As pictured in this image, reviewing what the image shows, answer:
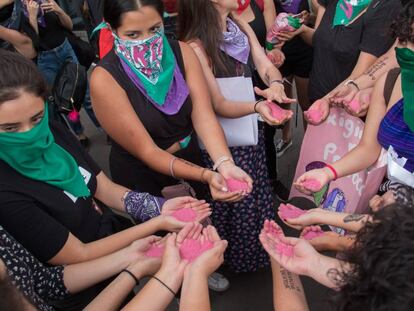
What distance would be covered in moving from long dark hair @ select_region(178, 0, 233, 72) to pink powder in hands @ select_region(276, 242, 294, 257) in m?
1.00

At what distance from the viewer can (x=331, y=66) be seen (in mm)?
2371

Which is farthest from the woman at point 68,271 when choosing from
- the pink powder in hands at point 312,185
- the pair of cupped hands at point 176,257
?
the pink powder in hands at point 312,185

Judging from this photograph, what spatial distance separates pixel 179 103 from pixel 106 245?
708 millimetres

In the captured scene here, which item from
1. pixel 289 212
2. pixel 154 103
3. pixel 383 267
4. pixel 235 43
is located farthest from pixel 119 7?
pixel 383 267

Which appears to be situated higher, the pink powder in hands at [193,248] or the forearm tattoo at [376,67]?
the forearm tattoo at [376,67]

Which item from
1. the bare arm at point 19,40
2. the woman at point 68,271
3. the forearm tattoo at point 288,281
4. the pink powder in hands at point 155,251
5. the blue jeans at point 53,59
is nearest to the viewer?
the woman at point 68,271

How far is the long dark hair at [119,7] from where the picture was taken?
5.53ft

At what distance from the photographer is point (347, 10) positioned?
2.20m

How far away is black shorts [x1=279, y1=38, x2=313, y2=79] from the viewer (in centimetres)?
310

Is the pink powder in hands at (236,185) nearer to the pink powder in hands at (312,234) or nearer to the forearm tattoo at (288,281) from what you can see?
the pink powder in hands at (312,234)

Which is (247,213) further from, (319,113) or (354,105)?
(354,105)

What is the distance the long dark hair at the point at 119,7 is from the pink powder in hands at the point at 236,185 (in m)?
0.82

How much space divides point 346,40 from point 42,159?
5.52 feet

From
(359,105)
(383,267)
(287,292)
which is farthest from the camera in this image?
(359,105)
